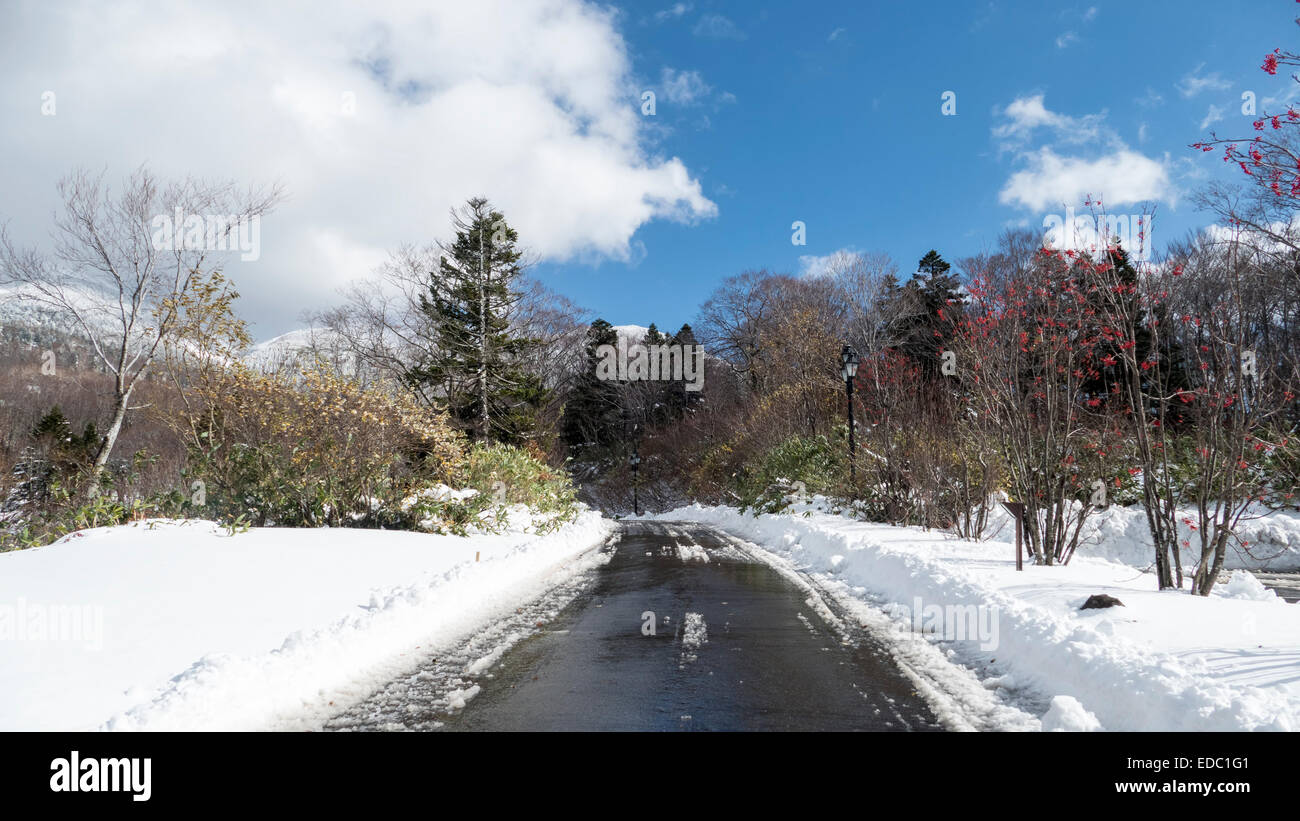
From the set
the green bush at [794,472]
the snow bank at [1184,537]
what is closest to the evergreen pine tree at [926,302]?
the green bush at [794,472]

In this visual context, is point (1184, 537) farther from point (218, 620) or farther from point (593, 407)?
point (593, 407)

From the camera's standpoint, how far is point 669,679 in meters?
5.25

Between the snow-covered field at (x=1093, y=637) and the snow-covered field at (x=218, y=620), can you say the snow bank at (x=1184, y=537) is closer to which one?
the snow-covered field at (x=1093, y=637)

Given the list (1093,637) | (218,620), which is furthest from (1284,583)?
(218,620)

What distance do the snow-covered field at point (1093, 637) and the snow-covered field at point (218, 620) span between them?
4.69m

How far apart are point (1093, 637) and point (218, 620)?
280 inches

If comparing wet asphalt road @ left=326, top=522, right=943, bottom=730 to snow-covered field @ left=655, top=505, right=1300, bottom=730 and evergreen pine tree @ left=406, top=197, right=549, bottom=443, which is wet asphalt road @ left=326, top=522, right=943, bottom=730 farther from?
evergreen pine tree @ left=406, top=197, right=549, bottom=443

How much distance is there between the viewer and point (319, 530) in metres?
10.9

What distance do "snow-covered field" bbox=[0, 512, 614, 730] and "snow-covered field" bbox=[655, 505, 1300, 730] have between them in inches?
185

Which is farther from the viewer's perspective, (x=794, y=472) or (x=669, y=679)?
(x=794, y=472)
